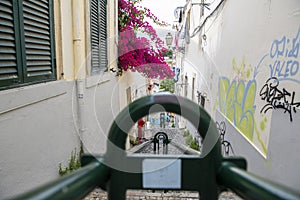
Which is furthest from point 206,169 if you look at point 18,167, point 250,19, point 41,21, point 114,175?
point 250,19

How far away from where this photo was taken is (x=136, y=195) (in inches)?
135

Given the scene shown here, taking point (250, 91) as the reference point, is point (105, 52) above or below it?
above

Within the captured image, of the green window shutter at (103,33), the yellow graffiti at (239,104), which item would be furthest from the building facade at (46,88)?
the yellow graffiti at (239,104)

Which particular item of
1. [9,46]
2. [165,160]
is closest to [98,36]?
[9,46]

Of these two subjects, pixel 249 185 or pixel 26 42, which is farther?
pixel 26 42

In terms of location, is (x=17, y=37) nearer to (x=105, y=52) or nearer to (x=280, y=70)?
(x=280, y=70)

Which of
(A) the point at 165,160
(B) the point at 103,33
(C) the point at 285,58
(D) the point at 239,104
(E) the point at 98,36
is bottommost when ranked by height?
(D) the point at 239,104

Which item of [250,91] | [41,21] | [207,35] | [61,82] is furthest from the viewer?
[207,35]

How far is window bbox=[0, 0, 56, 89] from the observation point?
1.85 meters

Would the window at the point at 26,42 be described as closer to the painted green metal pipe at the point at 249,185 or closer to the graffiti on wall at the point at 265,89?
the painted green metal pipe at the point at 249,185

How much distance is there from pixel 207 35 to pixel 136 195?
508 cm

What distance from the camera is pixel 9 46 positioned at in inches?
74.5

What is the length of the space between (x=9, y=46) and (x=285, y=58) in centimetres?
262

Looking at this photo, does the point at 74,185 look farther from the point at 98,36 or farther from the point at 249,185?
the point at 98,36
